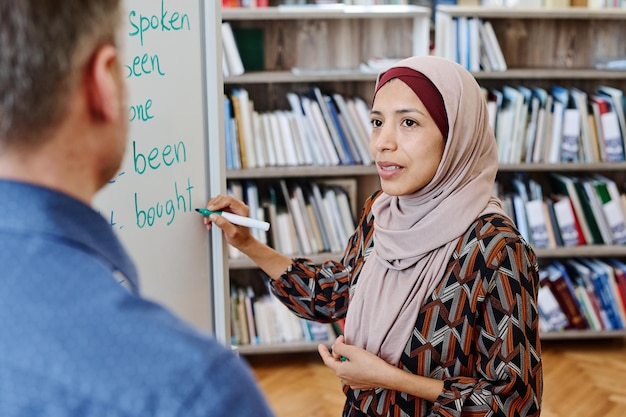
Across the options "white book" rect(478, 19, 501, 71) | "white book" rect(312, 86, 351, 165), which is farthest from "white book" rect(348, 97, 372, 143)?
"white book" rect(478, 19, 501, 71)

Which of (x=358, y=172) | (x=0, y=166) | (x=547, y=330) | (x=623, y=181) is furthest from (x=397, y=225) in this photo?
(x=623, y=181)

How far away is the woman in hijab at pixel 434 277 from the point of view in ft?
4.56

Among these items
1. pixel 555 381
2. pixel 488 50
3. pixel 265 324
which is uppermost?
pixel 488 50

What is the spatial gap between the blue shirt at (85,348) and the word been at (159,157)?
856 millimetres

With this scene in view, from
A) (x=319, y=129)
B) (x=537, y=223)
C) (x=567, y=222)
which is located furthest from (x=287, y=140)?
(x=567, y=222)

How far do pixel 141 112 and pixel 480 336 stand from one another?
75 centimetres

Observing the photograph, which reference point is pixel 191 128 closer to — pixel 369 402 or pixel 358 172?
pixel 369 402

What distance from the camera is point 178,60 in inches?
58.4

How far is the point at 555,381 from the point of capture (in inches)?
131

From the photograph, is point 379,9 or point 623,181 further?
point 623,181

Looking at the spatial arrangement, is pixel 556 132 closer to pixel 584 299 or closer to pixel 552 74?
pixel 552 74

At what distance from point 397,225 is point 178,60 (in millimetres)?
548

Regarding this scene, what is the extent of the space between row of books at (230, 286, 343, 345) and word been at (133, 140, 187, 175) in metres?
1.92

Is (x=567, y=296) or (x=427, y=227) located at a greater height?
(x=427, y=227)
